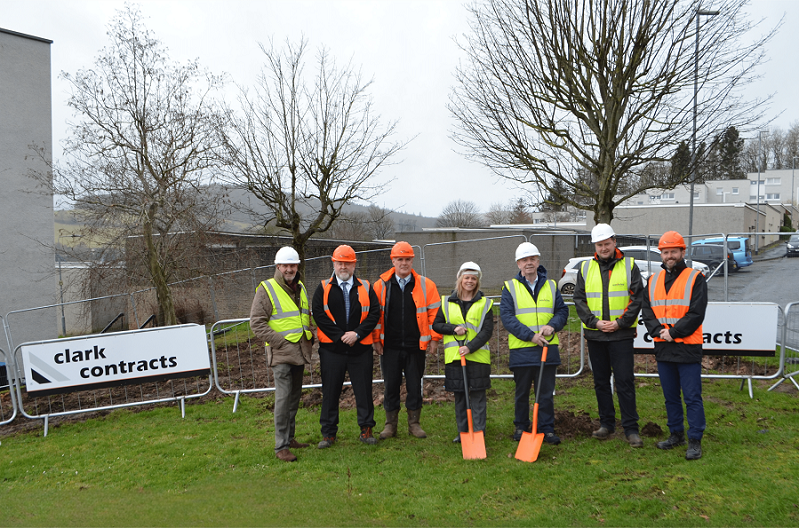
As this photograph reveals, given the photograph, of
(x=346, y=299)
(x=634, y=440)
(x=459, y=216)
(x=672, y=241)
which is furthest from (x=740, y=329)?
(x=459, y=216)

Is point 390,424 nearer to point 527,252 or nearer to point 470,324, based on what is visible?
point 470,324

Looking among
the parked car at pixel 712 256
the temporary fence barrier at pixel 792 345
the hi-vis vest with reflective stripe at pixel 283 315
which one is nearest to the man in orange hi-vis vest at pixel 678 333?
the temporary fence barrier at pixel 792 345

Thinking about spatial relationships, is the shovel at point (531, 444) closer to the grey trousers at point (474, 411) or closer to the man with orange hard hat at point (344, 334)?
the grey trousers at point (474, 411)

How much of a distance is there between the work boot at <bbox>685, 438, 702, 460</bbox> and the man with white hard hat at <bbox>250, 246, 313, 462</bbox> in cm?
376

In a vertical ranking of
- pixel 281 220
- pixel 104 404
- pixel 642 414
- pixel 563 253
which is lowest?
pixel 104 404

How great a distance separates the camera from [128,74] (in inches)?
416

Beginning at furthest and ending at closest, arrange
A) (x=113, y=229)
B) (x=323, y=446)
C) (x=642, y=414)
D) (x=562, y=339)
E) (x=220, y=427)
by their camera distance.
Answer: (x=113, y=229) → (x=562, y=339) → (x=220, y=427) → (x=642, y=414) → (x=323, y=446)

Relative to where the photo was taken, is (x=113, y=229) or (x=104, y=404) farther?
(x=113, y=229)

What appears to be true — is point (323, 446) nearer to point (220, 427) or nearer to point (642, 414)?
point (220, 427)

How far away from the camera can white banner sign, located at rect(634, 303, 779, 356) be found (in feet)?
22.0

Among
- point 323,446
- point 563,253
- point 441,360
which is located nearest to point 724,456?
point 323,446

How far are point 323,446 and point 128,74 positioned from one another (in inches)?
351

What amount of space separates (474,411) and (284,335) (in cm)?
210

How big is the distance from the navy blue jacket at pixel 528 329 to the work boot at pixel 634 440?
1.02 meters
